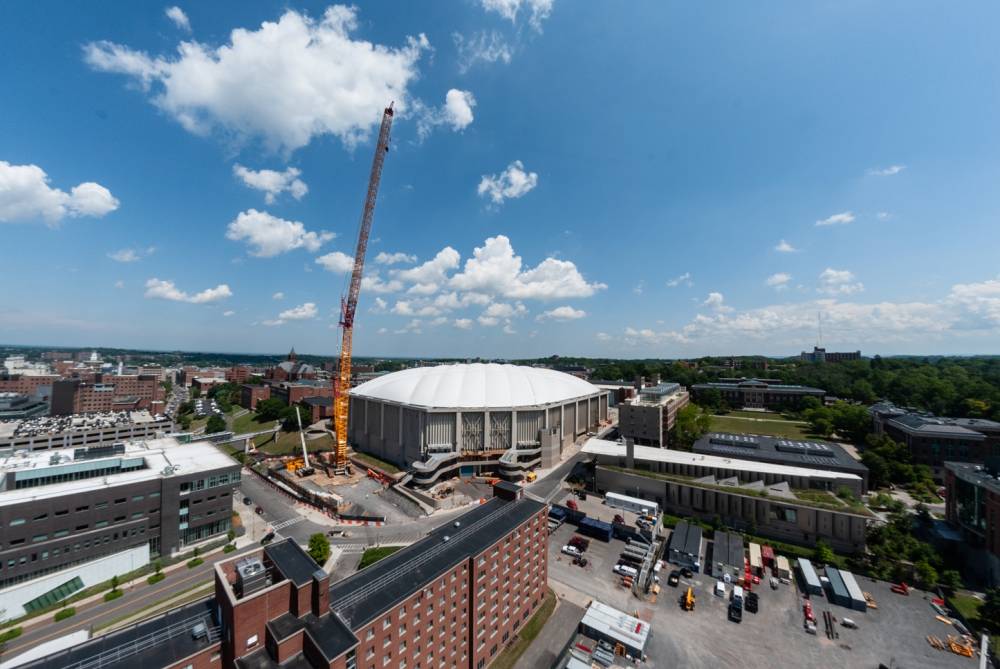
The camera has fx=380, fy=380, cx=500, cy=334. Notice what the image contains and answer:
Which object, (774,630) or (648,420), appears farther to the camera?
(648,420)

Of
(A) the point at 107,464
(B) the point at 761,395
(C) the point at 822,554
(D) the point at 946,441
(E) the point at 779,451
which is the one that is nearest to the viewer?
(C) the point at 822,554

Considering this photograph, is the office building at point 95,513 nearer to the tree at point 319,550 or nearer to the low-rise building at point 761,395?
the tree at point 319,550

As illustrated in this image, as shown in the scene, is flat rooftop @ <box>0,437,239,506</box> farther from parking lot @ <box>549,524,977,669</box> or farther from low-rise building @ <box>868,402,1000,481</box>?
low-rise building @ <box>868,402,1000,481</box>

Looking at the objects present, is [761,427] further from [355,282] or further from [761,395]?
[355,282]

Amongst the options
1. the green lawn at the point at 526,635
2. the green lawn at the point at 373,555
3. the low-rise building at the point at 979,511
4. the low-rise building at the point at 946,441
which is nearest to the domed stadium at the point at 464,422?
the green lawn at the point at 373,555

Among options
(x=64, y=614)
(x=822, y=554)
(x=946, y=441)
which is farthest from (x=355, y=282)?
(x=946, y=441)

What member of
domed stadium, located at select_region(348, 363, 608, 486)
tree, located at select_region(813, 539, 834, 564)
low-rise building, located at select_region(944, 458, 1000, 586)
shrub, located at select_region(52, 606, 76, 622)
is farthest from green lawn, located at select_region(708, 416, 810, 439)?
shrub, located at select_region(52, 606, 76, 622)
